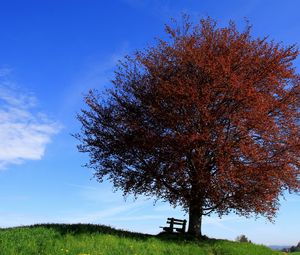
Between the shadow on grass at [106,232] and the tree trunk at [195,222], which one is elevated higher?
the tree trunk at [195,222]

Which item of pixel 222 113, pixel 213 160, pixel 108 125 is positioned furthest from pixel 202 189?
pixel 108 125

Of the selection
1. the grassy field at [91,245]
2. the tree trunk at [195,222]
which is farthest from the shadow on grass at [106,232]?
the tree trunk at [195,222]

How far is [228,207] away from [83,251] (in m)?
11.8

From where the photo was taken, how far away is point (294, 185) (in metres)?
28.6

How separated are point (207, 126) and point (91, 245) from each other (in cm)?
1015

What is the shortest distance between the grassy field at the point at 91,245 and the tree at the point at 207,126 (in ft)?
8.88

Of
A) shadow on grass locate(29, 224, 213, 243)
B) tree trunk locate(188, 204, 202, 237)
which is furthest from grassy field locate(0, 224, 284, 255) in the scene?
tree trunk locate(188, 204, 202, 237)

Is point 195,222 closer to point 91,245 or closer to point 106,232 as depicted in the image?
point 106,232

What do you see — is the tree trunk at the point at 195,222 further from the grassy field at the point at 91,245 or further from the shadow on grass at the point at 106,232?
the grassy field at the point at 91,245

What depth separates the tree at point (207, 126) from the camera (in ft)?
85.1

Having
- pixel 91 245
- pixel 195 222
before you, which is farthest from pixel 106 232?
pixel 195 222

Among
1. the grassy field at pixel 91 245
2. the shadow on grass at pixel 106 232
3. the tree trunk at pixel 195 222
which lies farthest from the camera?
the tree trunk at pixel 195 222

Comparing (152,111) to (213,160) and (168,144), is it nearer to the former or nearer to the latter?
(168,144)

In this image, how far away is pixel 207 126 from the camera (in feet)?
86.3
